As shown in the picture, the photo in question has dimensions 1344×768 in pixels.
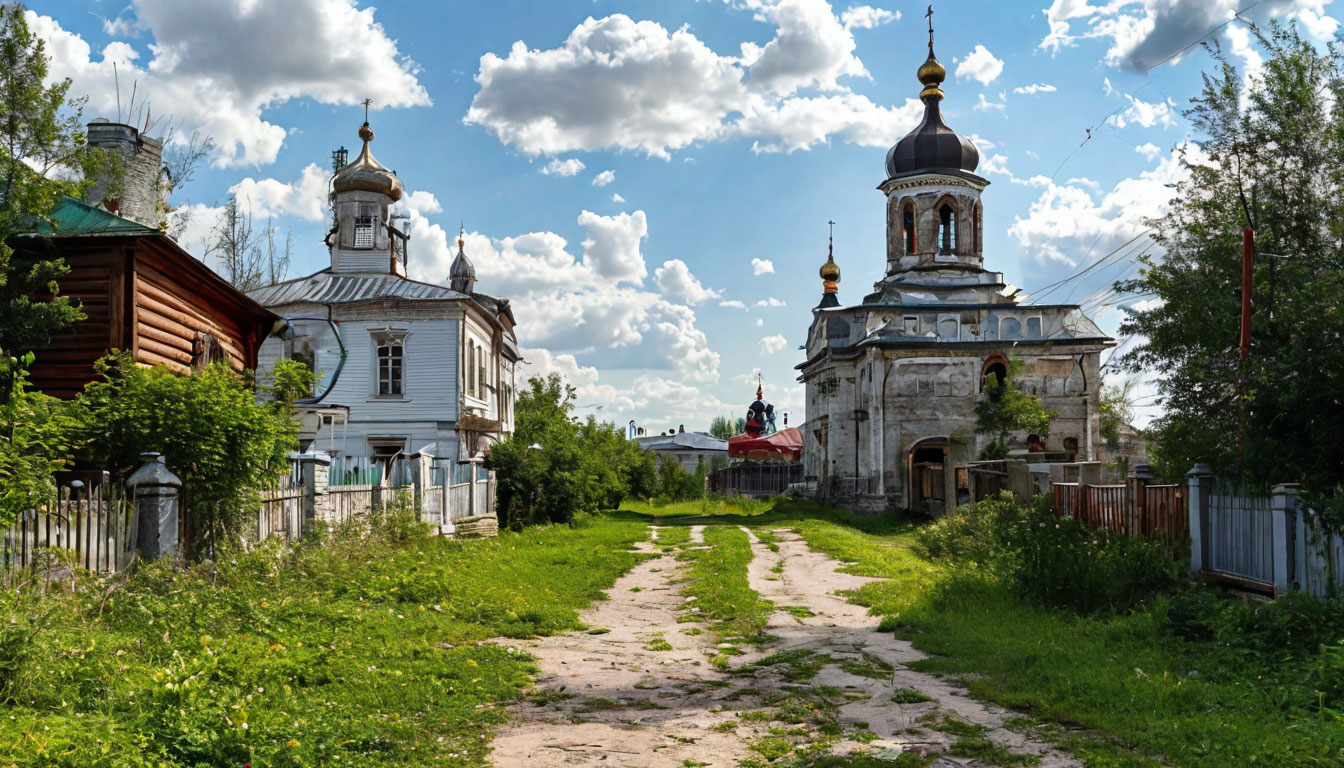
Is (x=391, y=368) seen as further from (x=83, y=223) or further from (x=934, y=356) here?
(x=934, y=356)

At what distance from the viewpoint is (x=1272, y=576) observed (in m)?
10.0

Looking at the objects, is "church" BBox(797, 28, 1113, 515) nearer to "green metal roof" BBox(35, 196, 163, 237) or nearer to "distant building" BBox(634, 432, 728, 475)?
"green metal roof" BBox(35, 196, 163, 237)

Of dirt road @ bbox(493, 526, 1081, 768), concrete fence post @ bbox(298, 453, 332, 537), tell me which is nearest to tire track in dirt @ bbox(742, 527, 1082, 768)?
dirt road @ bbox(493, 526, 1081, 768)

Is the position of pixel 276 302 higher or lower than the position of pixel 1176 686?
higher

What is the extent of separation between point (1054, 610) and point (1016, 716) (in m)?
4.44

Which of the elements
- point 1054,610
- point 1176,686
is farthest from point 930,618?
point 1176,686

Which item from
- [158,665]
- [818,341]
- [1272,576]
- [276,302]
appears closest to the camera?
[158,665]

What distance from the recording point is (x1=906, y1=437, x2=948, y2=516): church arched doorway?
28703mm

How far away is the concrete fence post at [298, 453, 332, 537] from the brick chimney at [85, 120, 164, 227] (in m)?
4.78

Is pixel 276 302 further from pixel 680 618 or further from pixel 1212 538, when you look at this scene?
pixel 1212 538

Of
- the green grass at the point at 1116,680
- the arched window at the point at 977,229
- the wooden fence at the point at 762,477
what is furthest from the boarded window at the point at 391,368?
the arched window at the point at 977,229

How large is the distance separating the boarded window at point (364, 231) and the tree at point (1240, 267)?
77.4 feet

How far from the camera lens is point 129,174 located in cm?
1528

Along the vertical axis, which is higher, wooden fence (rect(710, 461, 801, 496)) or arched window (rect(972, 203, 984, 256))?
arched window (rect(972, 203, 984, 256))
